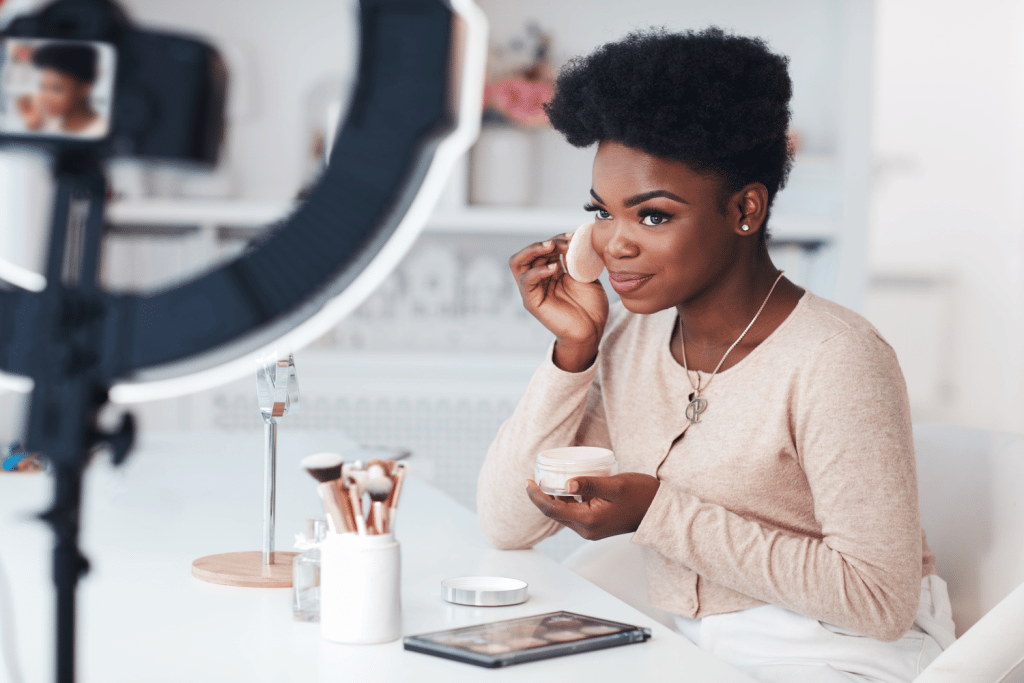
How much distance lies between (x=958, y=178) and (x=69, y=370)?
2.88 metres

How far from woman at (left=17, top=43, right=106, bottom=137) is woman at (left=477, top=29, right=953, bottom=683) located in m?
0.60

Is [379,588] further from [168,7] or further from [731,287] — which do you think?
[731,287]

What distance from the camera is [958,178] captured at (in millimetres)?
2789

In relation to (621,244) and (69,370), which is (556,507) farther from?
(69,370)

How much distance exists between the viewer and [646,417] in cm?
112

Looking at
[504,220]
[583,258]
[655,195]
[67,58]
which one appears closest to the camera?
[67,58]

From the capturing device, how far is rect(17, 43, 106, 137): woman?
353 mm

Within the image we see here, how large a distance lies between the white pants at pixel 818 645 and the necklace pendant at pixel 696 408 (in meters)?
0.21

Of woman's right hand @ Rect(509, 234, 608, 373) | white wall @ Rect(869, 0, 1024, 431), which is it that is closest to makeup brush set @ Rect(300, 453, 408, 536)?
woman's right hand @ Rect(509, 234, 608, 373)

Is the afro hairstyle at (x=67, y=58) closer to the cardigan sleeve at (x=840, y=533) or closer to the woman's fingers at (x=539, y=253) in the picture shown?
the cardigan sleeve at (x=840, y=533)

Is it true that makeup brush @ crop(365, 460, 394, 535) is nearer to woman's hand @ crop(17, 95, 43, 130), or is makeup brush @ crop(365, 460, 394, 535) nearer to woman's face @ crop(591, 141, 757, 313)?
woman's hand @ crop(17, 95, 43, 130)

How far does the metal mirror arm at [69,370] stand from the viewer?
14.6 inches

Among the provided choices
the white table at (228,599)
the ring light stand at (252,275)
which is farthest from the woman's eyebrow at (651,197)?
the ring light stand at (252,275)

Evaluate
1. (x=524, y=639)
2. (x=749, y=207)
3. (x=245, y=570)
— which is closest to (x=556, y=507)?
(x=524, y=639)
